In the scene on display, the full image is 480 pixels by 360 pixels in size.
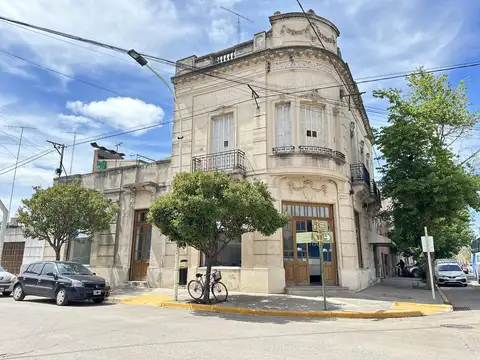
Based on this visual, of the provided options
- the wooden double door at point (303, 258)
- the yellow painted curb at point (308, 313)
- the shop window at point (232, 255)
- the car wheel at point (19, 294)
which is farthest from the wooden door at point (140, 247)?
the wooden double door at point (303, 258)

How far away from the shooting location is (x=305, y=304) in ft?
37.9

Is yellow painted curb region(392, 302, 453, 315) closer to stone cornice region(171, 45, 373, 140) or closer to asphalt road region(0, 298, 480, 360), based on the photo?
asphalt road region(0, 298, 480, 360)

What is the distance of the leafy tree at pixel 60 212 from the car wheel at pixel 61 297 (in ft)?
14.0

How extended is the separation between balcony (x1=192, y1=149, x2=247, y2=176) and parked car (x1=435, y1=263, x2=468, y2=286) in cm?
1542

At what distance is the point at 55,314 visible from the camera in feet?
32.5

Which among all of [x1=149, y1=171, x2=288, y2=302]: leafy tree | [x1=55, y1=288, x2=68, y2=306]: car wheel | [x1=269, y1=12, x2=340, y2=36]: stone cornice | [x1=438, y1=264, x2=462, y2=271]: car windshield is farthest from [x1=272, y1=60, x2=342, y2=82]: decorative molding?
[x1=438, y1=264, x2=462, y2=271]: car windshield

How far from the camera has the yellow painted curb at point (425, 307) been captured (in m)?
11.1

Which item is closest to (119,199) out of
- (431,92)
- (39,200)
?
(39,200)

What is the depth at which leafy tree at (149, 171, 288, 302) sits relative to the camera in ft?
35.4

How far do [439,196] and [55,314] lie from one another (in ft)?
52.3

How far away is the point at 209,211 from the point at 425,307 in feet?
25.7

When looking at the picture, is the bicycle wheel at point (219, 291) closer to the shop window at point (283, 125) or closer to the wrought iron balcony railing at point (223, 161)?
the wrought iron balcony railing at point (223, 161)

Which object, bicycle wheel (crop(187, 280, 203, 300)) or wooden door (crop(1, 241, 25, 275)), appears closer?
bicycle wheel (crop(187, 280, 203, 300))

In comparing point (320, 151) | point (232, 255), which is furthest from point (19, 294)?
point (320, 151)
